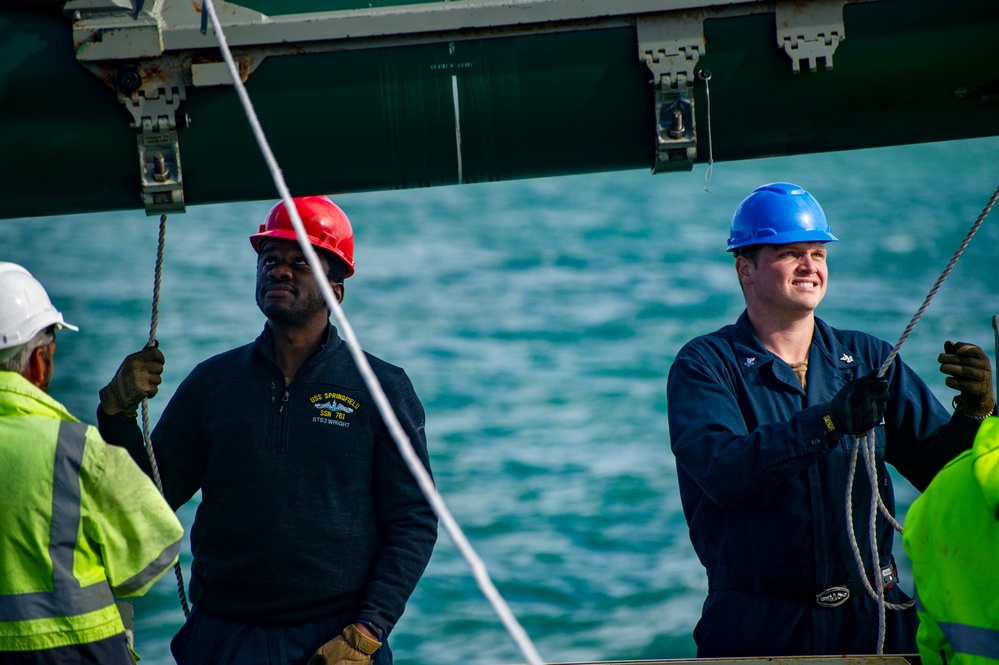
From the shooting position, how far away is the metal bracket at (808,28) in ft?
8.41

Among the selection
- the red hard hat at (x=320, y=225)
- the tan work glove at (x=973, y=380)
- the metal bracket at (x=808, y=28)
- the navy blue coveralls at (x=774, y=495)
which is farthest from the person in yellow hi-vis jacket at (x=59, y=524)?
the tan work glove at (x=973, y=380)

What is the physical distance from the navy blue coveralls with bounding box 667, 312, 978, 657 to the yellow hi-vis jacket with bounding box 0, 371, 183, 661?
114cm

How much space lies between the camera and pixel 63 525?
1.98m

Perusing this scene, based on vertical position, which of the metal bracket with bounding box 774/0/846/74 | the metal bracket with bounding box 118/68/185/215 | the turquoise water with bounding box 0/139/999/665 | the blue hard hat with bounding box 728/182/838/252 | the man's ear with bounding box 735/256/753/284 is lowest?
the turquoise water with bounding box 0/139/999/665

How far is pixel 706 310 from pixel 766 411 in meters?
11.4

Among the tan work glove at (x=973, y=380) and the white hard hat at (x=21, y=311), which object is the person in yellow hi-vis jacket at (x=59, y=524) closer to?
the white hard hat at (x=21, y=311)

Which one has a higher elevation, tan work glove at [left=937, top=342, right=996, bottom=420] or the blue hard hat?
the blue hard hat

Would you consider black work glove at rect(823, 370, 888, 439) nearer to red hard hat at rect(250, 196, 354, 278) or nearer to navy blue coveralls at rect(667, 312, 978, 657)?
navy blue coveralls at rect(667, 312, 978, 657)

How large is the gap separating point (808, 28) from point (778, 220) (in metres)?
0.44

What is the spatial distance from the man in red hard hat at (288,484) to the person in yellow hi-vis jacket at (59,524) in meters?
0.59

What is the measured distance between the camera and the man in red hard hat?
267cm

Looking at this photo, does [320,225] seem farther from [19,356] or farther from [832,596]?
[832,596]

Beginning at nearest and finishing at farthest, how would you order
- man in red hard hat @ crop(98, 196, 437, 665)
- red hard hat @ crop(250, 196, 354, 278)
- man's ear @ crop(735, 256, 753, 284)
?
man in red hard hat @ crop(98, 196, 437, 665)
man's ear @ crop(735, 256, 753, 284)
red hard hat @ crop(250, 196, 354, 278)

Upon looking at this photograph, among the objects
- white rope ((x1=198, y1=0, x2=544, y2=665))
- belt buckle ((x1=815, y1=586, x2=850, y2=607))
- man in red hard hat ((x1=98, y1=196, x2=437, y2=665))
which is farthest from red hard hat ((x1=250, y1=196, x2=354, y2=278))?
belt buckle ((x1=815, y1=586, x2=850, y2=607))
